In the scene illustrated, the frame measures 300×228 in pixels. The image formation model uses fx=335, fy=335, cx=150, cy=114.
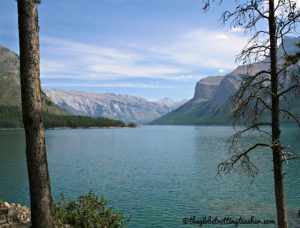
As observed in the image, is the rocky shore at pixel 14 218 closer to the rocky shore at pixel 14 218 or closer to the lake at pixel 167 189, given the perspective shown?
the rocky shore at pixel 14 218

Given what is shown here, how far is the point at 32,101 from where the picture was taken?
37.5ft

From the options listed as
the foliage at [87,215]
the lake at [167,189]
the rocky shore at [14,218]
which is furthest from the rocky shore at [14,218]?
the lake at [167,189]

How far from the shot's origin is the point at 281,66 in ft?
46.4

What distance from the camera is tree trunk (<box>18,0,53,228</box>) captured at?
1133cm

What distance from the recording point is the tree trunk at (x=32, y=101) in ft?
37.2

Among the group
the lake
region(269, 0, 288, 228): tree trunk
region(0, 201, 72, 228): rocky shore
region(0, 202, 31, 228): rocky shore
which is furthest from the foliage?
region(269, 0, 288, 228): tree trunk

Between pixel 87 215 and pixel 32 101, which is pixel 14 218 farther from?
pixel 32 101

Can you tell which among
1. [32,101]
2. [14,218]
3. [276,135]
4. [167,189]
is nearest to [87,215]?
[14,218]

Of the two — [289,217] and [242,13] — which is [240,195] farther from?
[242,13]

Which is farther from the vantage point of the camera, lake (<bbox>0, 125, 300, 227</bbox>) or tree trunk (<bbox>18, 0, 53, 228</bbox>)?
lake (<bbox>0, 125, 300, 227</bbox>)

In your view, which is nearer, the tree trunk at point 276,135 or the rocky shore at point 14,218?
the tree trunk at point 276,135

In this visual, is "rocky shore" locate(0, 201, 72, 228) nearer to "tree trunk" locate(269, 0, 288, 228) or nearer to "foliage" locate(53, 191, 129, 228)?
"foliage" locate(53, 191, 129, 228)

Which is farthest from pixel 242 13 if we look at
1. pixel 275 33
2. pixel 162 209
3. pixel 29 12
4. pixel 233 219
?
pixel 162 209

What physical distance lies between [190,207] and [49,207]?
3529 centimetres
